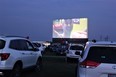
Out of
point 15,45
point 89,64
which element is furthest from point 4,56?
point 89,64

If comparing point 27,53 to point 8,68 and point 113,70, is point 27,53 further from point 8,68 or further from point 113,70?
point 113,70

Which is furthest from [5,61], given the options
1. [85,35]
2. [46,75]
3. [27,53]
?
[85,35]

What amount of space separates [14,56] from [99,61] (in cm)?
554

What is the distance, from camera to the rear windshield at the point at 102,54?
388 inches

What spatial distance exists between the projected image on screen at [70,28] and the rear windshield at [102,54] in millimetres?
69915

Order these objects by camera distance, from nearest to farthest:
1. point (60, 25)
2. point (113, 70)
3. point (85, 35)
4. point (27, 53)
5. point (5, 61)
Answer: point (113, 70) → point (5, 61) → point (27, 53) → point (85, 35) → point (60, 25)

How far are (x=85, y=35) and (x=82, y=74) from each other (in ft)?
231

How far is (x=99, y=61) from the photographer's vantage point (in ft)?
32.1

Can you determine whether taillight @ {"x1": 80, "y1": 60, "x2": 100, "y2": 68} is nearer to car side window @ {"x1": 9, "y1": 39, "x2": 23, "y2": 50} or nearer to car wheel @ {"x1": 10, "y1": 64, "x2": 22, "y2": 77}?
car wheel @ {"x1": 10, "y1": 64, "x2": 22, "y2": 77}

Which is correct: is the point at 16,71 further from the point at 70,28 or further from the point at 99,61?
the point at 70,28

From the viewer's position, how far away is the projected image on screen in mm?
80500

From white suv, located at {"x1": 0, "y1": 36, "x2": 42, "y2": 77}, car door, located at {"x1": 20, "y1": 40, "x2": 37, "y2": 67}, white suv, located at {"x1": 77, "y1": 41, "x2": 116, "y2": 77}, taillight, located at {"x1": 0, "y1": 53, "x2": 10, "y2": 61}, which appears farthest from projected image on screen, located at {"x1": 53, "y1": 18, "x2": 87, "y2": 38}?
white suv, located at {"x1": 77, "y1": 41, "x2": 116, "y2": 77}

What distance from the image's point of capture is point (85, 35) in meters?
80.2

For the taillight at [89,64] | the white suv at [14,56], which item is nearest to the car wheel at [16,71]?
the white suv at [14,56]
